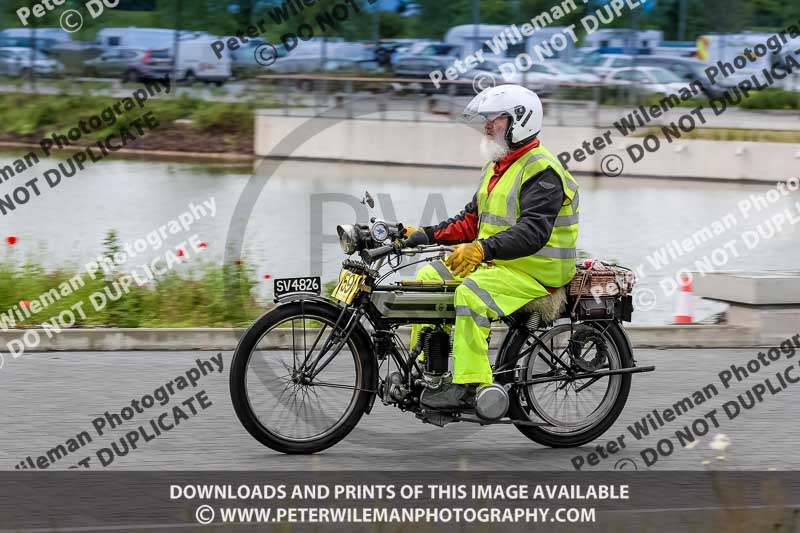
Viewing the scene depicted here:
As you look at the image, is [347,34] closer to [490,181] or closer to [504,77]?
[504,77]

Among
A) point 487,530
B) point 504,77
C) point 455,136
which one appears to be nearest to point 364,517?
point 487,530

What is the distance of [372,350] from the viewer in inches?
277

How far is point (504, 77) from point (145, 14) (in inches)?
620

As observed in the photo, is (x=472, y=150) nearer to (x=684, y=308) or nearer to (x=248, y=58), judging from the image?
(x=248, y=58)

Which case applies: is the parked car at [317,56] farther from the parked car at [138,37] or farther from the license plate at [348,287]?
the license plate at [348,287]

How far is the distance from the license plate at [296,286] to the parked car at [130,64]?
43.5 m

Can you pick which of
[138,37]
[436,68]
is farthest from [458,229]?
[138,37]

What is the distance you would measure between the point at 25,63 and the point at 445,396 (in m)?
45.3

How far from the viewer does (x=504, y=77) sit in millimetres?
46281

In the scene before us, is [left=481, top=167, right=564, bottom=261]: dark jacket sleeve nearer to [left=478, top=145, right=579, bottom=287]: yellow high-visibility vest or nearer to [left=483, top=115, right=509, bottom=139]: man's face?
[left=478, top=145, right=579, bottom=287]: yellow high-visibility vest

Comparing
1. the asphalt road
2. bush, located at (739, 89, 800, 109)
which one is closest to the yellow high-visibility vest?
the asphalt road

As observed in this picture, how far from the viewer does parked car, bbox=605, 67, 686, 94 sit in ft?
157

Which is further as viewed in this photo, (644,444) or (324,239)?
(324,239)

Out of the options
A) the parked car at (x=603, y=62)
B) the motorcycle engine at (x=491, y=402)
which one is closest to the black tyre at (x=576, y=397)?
the motorcycle engine at (x=491, y=402)
